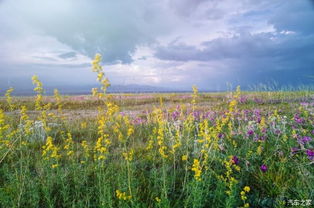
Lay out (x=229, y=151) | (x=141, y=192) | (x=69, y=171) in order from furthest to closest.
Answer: (x=229, y=151) < (x=69, y=171) < (x=141, y=192)

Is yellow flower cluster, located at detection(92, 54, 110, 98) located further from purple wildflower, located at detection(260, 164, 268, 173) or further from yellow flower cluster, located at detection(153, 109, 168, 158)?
purple wildflower, located at detection(260, 164, 268, 173)

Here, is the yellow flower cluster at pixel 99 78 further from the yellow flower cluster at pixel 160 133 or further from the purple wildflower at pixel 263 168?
the purple wildflower at pixel 263 168

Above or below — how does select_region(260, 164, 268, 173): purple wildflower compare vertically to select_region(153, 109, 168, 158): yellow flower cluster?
below

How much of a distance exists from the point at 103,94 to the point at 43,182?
188 cm

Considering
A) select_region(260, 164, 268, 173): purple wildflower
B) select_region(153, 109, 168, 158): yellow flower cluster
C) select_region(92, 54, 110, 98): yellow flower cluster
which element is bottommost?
select_region(260, 164, 268, 173): purple wildflower

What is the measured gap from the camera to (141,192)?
314 cm

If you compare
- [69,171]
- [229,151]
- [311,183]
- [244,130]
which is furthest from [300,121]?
[69,171]

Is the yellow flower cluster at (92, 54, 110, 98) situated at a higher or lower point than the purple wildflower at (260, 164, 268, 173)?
higher

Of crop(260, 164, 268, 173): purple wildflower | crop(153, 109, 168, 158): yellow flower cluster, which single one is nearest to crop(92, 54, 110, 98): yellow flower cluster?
crop(153, 109, 168, 158): yellow flower cluster

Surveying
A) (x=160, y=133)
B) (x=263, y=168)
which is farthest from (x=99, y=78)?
(x=263, y=168)

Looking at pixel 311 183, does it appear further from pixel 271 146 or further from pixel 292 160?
pixel 271 146

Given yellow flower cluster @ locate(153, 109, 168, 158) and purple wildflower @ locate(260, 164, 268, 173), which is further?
purple wildflower @ locate(260, 164, 268, 173)

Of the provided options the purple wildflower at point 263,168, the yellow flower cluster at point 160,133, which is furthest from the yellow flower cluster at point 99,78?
the purple wildflower at point 263,168

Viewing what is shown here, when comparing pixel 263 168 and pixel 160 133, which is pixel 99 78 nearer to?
pixel 160 133
